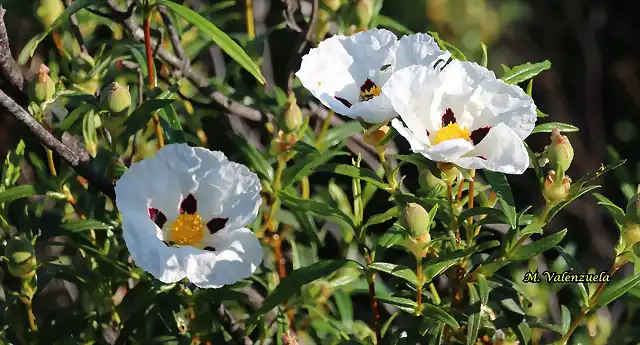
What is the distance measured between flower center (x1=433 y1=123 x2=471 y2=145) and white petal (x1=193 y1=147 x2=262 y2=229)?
0.90 feet

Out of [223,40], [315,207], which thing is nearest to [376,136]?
[315,207]

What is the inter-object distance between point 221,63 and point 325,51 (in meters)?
0.85

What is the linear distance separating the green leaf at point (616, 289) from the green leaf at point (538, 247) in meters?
0.13

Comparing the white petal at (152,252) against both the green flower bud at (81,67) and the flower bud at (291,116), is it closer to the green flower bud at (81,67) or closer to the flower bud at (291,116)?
the flower bud at (291,116)

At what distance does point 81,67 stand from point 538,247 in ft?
2.76

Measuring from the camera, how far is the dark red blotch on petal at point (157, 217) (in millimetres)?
1222

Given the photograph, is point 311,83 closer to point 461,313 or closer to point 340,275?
point 461,313

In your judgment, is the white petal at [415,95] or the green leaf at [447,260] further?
the green leaf at [447,260]

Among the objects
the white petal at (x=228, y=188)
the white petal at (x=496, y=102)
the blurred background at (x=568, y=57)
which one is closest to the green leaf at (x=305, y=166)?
the white petal at (x=228, y=188)

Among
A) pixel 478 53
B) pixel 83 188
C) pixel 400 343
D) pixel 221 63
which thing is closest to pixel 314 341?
pixel 400 343

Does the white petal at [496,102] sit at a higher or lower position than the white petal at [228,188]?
higher

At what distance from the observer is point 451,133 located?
1131 millimetres

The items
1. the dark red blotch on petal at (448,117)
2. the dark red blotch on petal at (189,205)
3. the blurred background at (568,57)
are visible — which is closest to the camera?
the dark red blotch on petal at (448,117)
